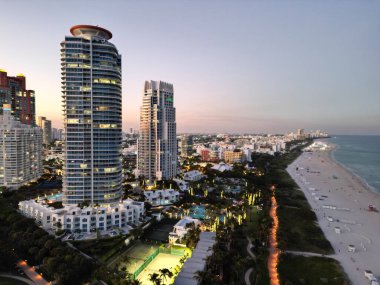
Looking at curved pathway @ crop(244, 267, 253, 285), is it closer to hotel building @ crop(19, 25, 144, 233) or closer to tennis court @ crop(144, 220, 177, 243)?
tennis court @ crop(144, 220, 177, 243)

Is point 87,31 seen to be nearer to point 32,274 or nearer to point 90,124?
point 90,124

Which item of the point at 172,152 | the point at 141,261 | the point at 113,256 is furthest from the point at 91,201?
the point at 172,152

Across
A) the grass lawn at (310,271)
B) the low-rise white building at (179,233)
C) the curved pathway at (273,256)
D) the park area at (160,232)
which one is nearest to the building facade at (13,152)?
the park area at (160,232)

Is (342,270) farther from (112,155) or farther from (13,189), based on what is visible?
(13,189)

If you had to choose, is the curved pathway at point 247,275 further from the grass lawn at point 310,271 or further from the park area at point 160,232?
the park area at point 160,232

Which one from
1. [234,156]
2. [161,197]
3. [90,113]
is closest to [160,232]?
[161,197]
